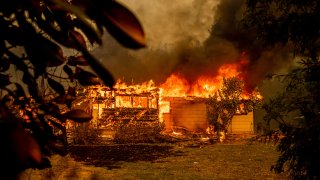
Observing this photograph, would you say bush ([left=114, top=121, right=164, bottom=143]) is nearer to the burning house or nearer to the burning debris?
the burning debris

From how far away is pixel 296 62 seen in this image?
590 centimetres

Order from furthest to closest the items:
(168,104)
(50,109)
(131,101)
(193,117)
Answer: (193,117)
(168,104)
(131,101)
(50,109)

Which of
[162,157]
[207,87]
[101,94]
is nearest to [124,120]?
[101,94]

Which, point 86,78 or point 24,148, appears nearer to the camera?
point 24,148

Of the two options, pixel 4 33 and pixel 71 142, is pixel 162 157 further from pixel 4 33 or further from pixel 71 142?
pixel 4 33

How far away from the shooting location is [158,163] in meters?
15.9

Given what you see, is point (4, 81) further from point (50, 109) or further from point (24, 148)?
point (24, 148)

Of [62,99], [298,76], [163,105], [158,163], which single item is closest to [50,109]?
[62,99]

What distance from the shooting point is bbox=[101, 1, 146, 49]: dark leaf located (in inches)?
21.3

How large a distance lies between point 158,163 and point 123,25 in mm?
15723

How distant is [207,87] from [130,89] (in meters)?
11.8

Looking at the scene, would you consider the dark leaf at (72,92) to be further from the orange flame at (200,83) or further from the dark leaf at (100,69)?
the orange flame at (200,83)

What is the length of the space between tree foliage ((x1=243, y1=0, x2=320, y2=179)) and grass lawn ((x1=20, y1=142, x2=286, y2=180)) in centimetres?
593

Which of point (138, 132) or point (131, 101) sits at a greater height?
point (131, 101)
